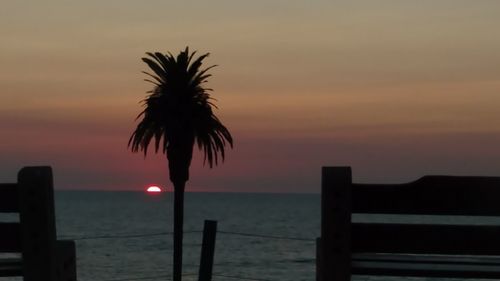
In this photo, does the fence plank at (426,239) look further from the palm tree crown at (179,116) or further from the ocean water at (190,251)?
A: the ocean water at (190,251)

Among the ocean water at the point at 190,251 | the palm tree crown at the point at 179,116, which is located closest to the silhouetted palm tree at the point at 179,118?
the palm tree crown at the point at 179,116

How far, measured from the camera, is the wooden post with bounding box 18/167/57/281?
23.0ft

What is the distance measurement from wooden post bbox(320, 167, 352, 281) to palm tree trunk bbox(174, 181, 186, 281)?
1782cm

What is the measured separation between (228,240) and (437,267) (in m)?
105

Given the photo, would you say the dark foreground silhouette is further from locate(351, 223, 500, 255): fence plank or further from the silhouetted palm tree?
the silhouetted palm tree

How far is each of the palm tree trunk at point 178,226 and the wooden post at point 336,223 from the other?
17820 millimetres

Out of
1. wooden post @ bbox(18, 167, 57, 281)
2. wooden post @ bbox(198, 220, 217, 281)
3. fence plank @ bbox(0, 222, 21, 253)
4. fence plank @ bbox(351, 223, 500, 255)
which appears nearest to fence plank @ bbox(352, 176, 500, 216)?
fence plank @ bbox(351, 223, 500, 255)

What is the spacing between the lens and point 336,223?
688 cm

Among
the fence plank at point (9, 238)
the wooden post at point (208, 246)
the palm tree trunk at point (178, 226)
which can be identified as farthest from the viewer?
the palm tree trunk at point (178, 226)

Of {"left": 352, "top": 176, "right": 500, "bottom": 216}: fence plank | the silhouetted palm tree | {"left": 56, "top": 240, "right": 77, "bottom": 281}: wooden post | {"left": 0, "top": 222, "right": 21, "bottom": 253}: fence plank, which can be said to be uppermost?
the silhouetted palm tree

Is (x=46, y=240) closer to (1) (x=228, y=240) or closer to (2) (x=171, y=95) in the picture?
(2) (x=171, y=95)

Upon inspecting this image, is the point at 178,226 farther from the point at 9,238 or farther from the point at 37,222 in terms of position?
the point at 37,222

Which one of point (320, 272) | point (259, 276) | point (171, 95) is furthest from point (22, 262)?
point (259, 276)

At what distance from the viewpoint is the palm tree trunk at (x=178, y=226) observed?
2513 cm
